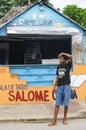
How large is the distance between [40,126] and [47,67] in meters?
3.45

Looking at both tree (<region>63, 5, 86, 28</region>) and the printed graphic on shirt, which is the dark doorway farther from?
tree (<region>63, 5, 86, 28</region>)

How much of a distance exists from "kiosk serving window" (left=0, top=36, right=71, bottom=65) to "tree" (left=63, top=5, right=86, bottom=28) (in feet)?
53.3

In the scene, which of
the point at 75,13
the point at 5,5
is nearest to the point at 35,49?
the point at 75,13

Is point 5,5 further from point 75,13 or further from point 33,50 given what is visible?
point 33,50

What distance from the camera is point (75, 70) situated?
43.7ft

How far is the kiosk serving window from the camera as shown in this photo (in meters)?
16.4

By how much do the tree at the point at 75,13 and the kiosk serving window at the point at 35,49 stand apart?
16.3 meters

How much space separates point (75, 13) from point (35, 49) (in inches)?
682

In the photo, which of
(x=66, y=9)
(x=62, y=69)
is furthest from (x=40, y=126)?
(x=66, y=9)

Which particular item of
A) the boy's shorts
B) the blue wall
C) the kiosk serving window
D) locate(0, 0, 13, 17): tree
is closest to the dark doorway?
the kiosk serving window

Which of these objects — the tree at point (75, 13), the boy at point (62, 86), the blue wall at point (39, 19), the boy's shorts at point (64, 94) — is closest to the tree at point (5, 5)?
the tree at point (75, 13)

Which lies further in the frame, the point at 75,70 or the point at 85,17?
the point at 85,17

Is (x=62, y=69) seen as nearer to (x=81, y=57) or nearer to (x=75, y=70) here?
(x=75, y=70)

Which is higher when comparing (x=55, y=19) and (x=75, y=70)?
(x=55, y=19)
